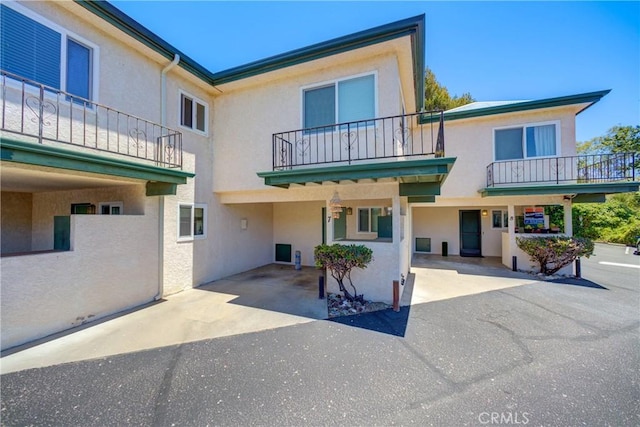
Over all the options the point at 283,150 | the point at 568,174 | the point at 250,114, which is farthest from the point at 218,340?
the point at 568,174

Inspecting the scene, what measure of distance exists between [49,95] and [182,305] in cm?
541

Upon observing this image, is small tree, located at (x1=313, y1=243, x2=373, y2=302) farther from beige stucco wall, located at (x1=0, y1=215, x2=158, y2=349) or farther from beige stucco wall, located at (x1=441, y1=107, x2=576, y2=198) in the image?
beige stucco wall, located at (x1=441, y1=107, x2=576, y2=198)

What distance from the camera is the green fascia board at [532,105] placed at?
9031mm

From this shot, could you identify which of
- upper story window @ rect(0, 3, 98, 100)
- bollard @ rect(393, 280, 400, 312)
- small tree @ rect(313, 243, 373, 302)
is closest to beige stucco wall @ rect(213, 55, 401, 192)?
small tree @ rect(313, 243, 373, 302)

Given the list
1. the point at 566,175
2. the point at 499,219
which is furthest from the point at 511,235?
the point at 499,219

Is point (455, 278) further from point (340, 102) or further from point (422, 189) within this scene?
point (340, 102)

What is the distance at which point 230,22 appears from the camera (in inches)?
333

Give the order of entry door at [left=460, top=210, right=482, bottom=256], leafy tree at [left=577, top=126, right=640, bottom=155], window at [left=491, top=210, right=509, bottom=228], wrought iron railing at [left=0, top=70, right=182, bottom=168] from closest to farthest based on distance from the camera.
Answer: wrought iron railing at [left=0, top=70, right=182, bottom=168] < window at [left=491, top=210, right=509, bottom=228] < entry door at [left=460, top=210, right=482, bottom=256] < leafy tree at [left=577, top=126, right=640, bottom=155]

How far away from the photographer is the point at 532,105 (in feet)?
32.1

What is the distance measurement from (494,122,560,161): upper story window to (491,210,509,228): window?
15.0ft

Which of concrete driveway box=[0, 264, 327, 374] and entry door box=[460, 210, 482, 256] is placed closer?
concrete driveway box=[0, 264, 327, 374]

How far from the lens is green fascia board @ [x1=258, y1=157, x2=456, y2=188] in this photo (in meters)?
5.24

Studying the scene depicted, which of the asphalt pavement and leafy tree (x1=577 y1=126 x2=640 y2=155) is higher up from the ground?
leafy tree (x1=577 y1=126 x2=640 y2=155)

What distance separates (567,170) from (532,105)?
2875 mm
